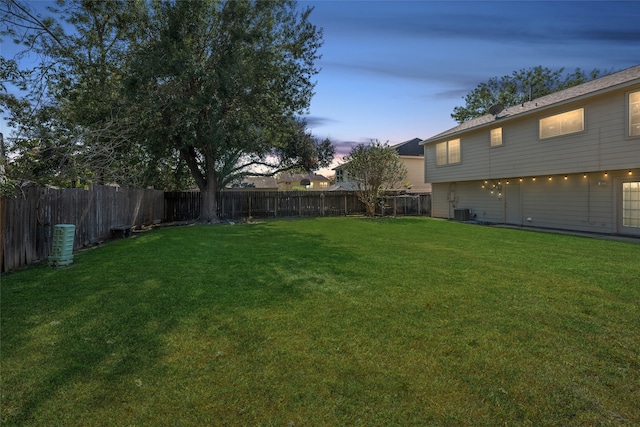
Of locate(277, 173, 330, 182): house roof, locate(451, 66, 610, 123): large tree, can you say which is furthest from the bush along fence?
locate(277, 173, 330, 182): house roof

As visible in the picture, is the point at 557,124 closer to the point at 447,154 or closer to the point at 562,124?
the point at 562,124

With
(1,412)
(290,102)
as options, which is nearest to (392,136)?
(290,102)

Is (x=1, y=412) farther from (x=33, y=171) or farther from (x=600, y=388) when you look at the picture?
(x=33, y=171)

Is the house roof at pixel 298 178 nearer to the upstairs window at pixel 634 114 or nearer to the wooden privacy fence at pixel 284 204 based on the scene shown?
the wooden privacy fence at pixel 284 204

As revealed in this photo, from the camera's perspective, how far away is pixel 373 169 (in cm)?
1936

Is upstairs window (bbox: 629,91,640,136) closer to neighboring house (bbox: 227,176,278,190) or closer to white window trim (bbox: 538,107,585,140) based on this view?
white window trim (bbox: 538,107,585,140)

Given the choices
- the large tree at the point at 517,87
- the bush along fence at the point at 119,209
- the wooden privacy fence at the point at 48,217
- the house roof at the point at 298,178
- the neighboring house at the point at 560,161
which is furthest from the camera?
the house roof at the point at 298,178

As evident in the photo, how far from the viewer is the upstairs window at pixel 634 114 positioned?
984 cm

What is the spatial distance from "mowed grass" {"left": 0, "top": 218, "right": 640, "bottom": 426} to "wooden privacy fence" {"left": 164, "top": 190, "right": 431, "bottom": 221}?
14436 millimetres

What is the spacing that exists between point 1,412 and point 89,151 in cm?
616

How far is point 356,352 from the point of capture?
2.94m

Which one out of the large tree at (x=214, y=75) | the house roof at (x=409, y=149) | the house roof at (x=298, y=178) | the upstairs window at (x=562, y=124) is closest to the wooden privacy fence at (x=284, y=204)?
the large tree at (x=214, y=75)

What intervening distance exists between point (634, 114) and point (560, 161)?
2.49 m

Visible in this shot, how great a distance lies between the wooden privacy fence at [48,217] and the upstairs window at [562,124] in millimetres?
15187
